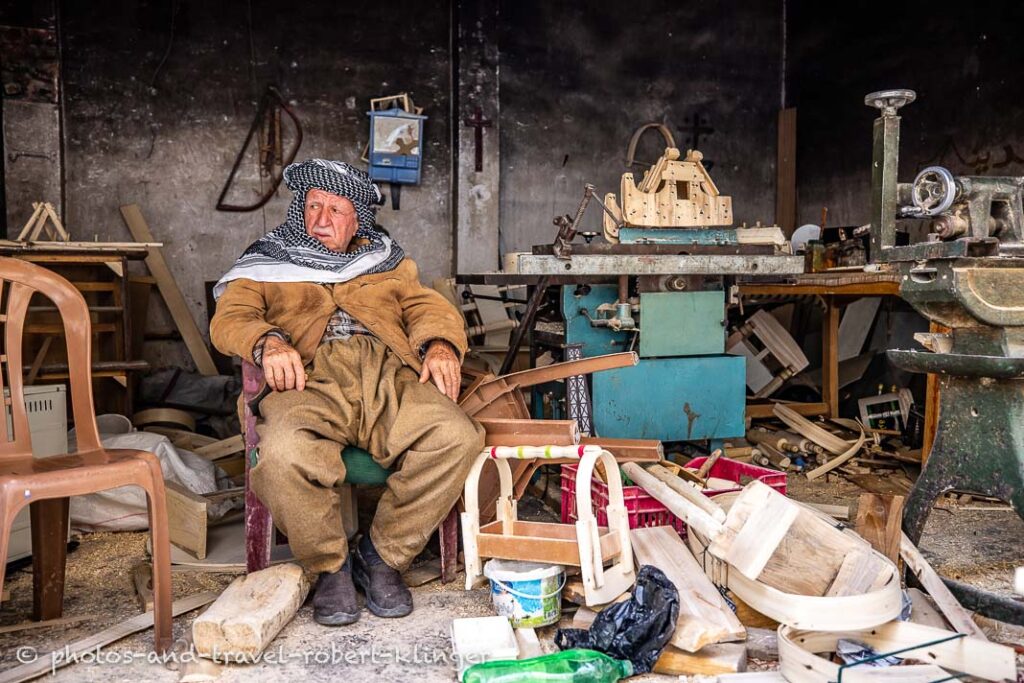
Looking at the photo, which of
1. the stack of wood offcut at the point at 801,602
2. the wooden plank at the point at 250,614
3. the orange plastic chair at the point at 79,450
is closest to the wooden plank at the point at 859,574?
the stack of wood offcut at the point at 801,602

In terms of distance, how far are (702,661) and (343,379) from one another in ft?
5.13

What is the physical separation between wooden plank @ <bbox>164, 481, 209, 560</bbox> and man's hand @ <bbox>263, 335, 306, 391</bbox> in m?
Answer: 0.74

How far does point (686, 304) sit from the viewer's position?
4340 millimetres

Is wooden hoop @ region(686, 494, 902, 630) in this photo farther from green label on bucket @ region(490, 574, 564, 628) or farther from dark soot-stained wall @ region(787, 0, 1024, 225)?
dark soot-stained wall @ region(787, 0, 1024, 225)

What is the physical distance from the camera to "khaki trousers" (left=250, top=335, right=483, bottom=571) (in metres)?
2.70

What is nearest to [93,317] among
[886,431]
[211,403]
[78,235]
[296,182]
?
[211,403]

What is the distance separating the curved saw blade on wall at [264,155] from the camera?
6.59 metres

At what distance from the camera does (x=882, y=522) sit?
9.02 feet

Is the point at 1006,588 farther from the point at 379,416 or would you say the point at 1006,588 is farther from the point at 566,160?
the point at 566,160

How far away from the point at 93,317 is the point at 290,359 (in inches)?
110

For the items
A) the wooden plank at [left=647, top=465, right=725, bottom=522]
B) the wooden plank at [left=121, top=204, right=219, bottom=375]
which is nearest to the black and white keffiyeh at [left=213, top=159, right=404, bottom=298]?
the wooden plank at [left=647, top=465, right=725, bottom=522]

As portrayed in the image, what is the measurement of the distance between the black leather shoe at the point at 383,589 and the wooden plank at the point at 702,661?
2.89 ft

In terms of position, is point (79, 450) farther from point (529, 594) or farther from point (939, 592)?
point (939, 592)

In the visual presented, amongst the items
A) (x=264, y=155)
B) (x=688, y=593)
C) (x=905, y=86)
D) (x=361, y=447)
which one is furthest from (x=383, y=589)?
(x=905, y=86)
